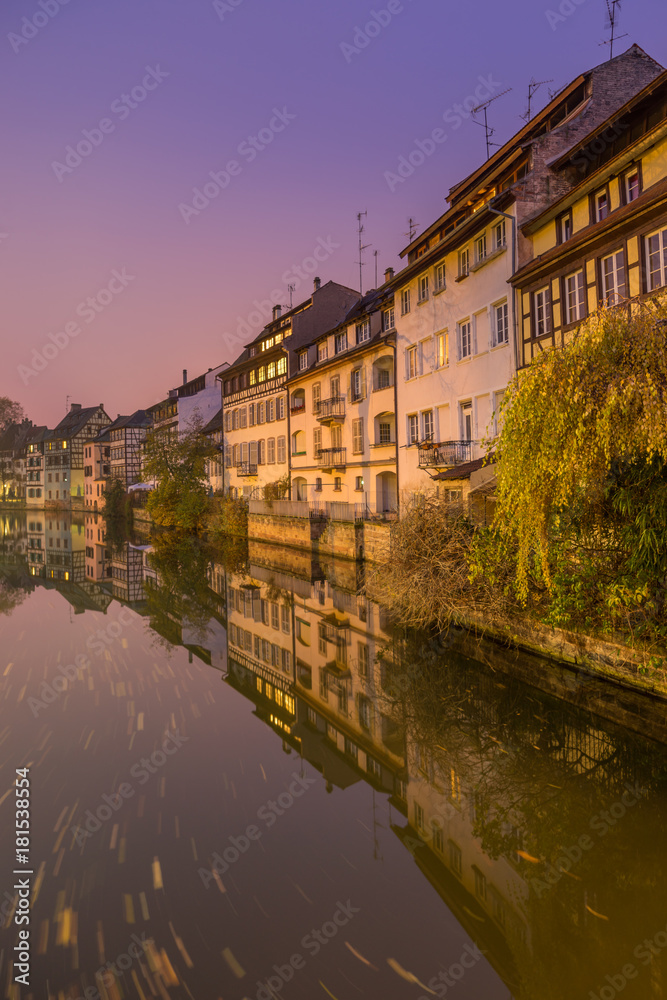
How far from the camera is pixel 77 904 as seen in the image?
198 inches

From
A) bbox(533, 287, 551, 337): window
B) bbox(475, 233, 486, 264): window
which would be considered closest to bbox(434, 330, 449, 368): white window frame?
bbox(475, 233, 486, 264): window

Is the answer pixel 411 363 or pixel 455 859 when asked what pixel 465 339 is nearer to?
pixel 411 363

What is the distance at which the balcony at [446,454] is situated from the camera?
1989cm

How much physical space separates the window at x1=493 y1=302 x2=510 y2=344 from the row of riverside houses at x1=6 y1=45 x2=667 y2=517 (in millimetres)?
50

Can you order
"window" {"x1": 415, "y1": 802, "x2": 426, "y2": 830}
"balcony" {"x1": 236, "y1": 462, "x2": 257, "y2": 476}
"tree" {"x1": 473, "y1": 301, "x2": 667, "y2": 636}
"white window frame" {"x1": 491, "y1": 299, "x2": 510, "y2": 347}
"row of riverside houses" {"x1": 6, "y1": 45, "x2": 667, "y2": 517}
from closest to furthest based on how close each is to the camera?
"window" {"x1": 415, "y1": 802, "x2": 426, "y2": 830} → "tree" {"x1": 473, "y1": 301, "x2": 667, "y2": 636} → "row of riverside houses" {"x1": 6, "y1": 45, "x2": 667, "y2": 517} → "white window frame" {"x1": 491, "y1": 299, "x2": 510, "y2": 347} → "balcony" {"x1": 236, "y1": 462, "x2": 257, "y2": 476}

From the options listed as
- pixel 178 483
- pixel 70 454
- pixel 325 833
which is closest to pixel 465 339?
pixel 325 833

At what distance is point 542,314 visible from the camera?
16047mm

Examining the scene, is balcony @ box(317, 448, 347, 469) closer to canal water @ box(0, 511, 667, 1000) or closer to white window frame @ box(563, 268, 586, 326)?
white window frame @ box(563, 268, 586, 326)

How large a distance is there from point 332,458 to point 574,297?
52.0ft

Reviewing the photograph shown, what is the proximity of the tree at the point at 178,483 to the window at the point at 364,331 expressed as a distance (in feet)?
50.4

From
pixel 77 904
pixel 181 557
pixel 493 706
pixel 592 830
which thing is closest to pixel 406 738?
pixel 493 706

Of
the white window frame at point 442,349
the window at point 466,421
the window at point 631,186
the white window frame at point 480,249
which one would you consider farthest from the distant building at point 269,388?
the window at point 631,186

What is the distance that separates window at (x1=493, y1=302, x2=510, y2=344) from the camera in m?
17.6

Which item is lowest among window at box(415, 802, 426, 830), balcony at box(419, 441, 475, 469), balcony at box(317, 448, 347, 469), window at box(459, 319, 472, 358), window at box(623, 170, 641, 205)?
window at box(415, 802, 426, 830)
